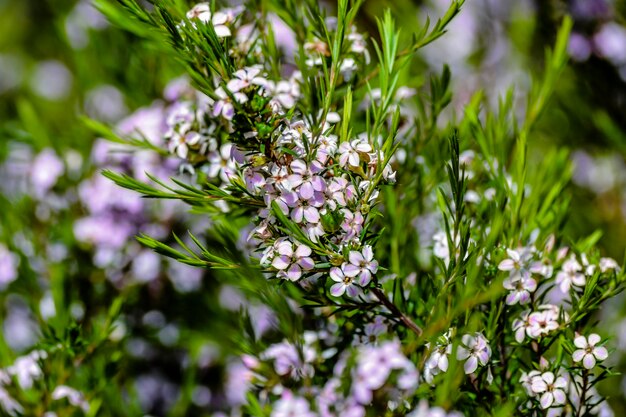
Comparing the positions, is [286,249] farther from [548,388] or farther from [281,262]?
[548,388]

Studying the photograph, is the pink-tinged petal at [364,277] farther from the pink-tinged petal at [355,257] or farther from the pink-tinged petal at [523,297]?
the pink-tinged petal at [523,297]

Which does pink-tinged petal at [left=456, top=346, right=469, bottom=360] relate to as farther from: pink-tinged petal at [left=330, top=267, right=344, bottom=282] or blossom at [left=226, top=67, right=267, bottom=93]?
blossom at [left=226, top=67, right=267, bottom=93]

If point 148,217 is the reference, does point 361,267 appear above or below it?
below

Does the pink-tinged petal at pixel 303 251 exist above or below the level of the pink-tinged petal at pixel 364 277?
above

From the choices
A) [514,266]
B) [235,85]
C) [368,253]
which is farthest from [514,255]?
[235,85]

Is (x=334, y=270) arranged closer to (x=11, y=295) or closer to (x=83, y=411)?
(x=83, y=411)

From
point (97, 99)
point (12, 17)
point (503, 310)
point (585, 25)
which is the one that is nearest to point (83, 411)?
point (503, 310)

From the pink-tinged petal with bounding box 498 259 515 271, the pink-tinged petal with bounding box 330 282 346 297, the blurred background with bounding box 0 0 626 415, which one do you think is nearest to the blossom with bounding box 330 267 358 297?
the pink-tinged petal with bounding box 330 282 346 297

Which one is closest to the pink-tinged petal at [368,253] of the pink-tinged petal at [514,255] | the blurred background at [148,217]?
the pink-tinged petal at [514,255]
